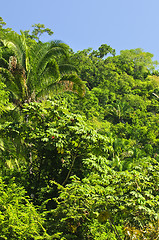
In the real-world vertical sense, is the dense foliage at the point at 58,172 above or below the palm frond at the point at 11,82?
below

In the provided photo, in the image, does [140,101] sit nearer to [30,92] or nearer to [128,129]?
[128,129]

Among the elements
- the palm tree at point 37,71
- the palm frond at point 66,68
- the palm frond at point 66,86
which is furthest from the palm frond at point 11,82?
the palm frond at point 66,68

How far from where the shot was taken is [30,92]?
8.83 meters

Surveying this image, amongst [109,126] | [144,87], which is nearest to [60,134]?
[109,126]

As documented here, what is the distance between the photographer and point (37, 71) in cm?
925

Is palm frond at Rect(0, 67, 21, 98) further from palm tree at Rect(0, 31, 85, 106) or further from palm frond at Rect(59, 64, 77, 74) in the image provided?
palm frond at Rect(59, 64, 77, 74)

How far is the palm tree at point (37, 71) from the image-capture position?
871cm

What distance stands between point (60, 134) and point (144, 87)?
136 ft

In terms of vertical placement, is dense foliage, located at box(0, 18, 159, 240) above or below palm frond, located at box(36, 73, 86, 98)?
below

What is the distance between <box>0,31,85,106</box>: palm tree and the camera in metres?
8.71

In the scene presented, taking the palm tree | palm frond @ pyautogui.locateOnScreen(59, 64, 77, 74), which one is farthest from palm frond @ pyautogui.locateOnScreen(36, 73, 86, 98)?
palm frond @ pyautogui.locateOnScreen(59, 64, 77, 74)

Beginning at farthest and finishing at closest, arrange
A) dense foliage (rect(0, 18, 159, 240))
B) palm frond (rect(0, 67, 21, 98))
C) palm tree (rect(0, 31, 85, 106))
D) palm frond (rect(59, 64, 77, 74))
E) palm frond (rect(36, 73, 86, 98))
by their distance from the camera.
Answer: palm frond (rect(59, 64, 77, 74)) < palm frond (rect(36, 73, 86, 98)) < palm tree (rect(0, 31, 85, 106)) < palm frond (rect(0, 67, 21, 98)) < dense foliage (rect(0, 18, 159, 240))

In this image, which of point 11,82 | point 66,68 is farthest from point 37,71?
point 66,68

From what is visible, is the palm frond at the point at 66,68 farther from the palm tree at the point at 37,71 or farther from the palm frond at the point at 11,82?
the palm frond at the point at 11,82
